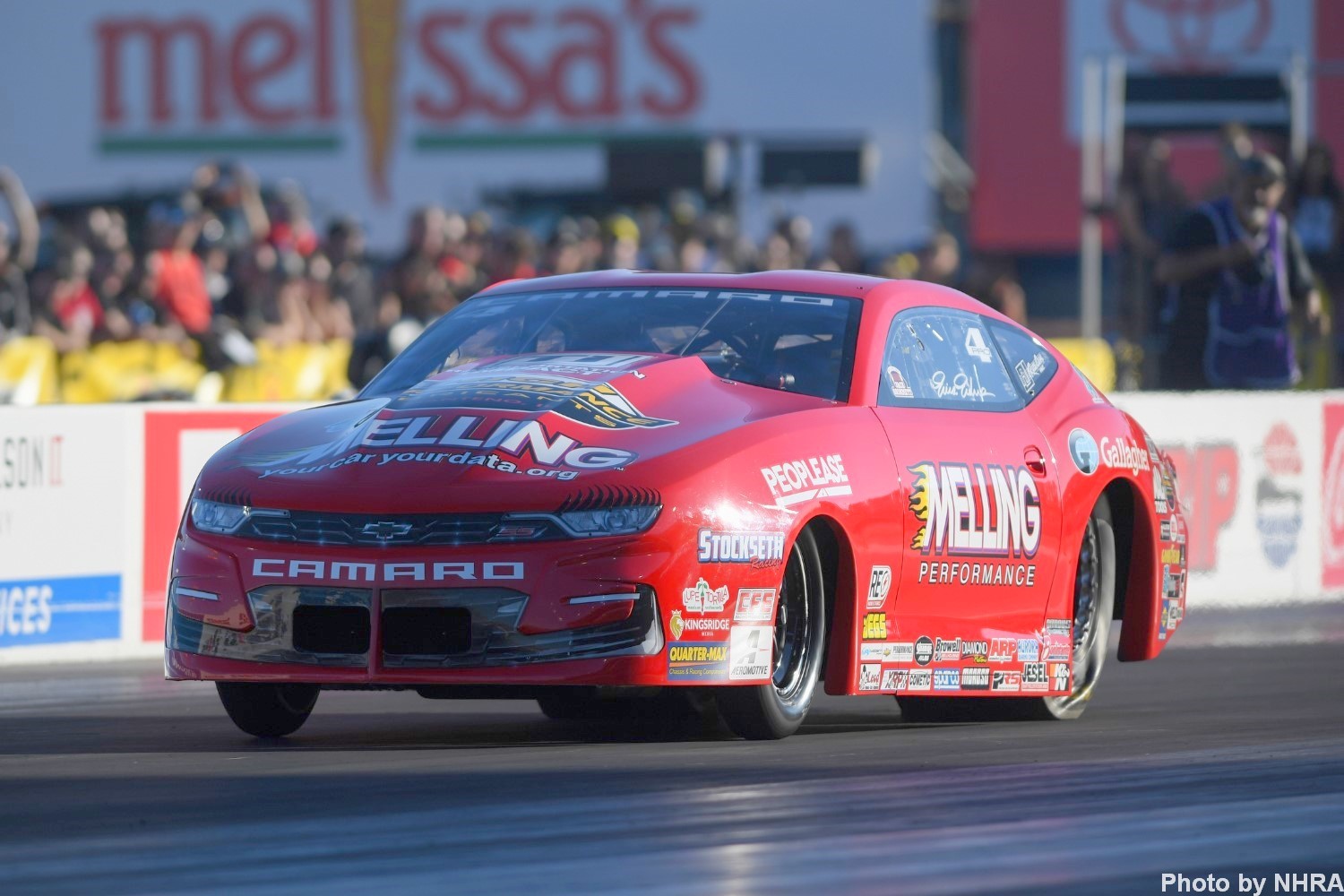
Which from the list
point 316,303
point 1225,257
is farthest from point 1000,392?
point 316,303

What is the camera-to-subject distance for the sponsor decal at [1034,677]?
888 centimetres

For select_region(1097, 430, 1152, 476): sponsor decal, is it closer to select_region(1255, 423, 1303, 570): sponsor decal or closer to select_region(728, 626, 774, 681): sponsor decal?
select_region(728, 626, 774, 681): sponsor decal

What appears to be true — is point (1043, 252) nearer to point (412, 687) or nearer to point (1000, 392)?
point (1000, 392)

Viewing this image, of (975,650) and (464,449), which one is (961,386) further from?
(464,449)

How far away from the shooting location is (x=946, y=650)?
853 centimetres

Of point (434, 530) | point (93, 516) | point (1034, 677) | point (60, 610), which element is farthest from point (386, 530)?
Result: point (93, 516)

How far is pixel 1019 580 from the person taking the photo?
Answer: 884 centimetres

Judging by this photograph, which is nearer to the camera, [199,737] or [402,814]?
[402,814]

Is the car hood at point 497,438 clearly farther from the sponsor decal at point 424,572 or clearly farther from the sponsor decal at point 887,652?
the sponsor decal at point 887,652

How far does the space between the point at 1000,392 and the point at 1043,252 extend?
21.4 metres

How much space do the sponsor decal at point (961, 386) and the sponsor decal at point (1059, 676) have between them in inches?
35.9

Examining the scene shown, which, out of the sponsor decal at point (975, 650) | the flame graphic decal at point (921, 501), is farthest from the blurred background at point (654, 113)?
the flame graphic decal at point (921, 501)

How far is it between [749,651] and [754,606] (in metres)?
0.13

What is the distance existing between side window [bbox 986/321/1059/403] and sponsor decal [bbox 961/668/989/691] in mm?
1079
